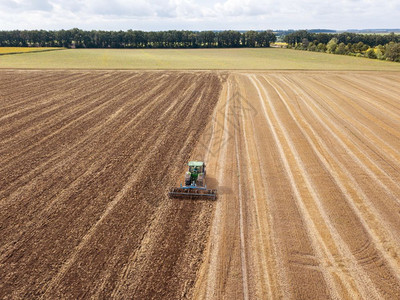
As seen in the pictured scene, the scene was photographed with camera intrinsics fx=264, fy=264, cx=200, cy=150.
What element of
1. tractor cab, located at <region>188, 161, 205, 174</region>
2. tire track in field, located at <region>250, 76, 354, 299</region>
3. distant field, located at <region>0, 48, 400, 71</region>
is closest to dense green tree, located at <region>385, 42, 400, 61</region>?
distant field, located at <region>0, 48, 400, 71</region>

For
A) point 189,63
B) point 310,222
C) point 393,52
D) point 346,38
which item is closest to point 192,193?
point 310,222

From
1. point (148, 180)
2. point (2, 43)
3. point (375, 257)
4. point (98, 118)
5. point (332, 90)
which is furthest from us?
point (2, 43)

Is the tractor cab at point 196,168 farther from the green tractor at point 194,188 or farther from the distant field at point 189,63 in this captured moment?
the distant field at point 189,63

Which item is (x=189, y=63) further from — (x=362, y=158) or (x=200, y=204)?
(x=200, y=204)

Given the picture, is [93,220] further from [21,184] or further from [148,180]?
[21,184]

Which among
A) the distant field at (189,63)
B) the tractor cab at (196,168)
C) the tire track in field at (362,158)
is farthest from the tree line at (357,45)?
the tractor cab at (196,168)

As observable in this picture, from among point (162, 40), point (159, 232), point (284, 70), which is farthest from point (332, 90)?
point (162, 40)

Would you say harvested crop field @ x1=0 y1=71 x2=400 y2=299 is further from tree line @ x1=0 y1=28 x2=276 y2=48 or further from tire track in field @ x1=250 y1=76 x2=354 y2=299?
tree line @ x1=0 y1=28 x2=276 y2=48
